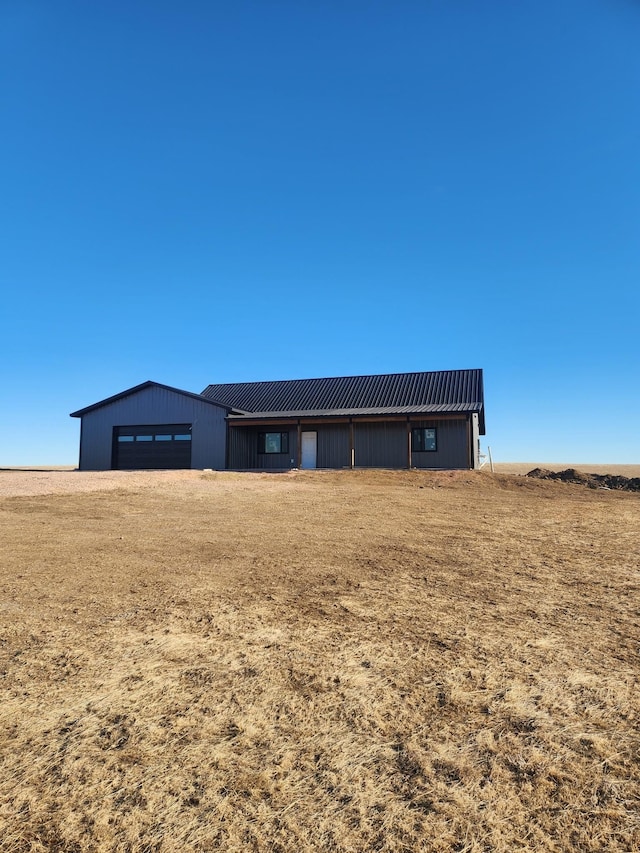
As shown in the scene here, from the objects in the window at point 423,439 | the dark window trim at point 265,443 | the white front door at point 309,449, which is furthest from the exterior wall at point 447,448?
the dark window trim at point 265,443

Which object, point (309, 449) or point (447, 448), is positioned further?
point (309, 449)

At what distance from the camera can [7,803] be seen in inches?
91.0

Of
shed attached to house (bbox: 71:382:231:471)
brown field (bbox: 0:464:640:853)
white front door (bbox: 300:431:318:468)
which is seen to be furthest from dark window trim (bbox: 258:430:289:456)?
brown field (bbox: 0:464:640:853)

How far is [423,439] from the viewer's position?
24094 millimetres

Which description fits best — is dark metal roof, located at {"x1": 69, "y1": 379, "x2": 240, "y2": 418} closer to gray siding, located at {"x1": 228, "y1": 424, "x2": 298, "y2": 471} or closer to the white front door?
gray siding, located at {"x1": 228, "y1": 424, "x2": 298, "y2": 471}

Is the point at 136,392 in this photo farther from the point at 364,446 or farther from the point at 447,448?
the point at 447,448

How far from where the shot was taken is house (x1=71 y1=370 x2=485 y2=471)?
23594 mm

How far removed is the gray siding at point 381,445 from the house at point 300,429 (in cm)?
5

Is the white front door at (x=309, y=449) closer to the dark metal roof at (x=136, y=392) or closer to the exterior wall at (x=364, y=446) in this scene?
the exterior wall at (x=364, y=446)

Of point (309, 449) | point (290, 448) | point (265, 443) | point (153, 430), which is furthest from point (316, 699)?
point (153, 430)

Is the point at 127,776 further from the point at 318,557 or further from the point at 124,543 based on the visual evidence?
the point at 124,543

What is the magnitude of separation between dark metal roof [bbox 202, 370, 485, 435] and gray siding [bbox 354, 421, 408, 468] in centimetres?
87

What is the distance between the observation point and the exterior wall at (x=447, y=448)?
23219mm

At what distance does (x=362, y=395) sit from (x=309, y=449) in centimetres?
454
